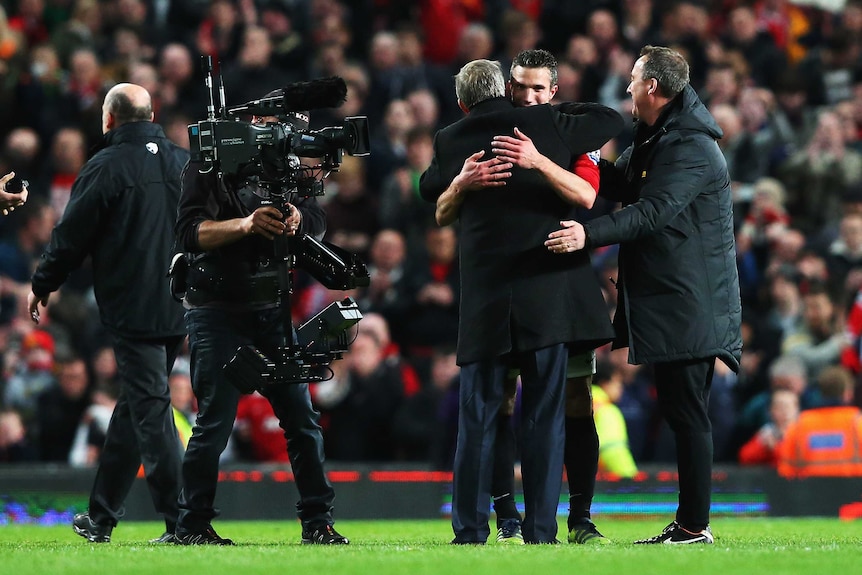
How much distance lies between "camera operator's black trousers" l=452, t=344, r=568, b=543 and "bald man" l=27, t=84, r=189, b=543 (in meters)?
1.99

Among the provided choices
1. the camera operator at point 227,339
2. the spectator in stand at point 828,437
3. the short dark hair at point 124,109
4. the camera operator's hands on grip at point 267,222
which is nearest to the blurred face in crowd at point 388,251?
the spectator in stand at point 828,437

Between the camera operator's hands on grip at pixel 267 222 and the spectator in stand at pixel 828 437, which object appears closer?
the camera operator's hands on grip at pixel 267 222

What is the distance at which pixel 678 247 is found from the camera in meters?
8.32

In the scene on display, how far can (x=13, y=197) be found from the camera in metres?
9.15

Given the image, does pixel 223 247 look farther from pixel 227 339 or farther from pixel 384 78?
pixel 384 78

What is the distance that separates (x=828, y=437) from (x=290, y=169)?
573 cm

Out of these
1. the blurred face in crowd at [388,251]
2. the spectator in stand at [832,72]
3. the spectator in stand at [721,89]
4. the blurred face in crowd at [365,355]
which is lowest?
the blurred face in crowd at [365,355]

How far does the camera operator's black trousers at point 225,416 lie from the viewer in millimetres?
8531

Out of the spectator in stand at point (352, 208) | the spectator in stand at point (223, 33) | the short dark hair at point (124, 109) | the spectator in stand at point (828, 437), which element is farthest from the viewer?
the spectator in stand at point (223, 33)

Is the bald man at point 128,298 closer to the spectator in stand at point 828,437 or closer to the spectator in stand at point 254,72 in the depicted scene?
the spectator in stand at point 828,437

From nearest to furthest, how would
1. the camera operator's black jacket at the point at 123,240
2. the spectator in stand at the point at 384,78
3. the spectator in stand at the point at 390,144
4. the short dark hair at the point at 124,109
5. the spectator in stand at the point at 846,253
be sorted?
1. the camera operator's black jacket at the point at 123,240
2. the short dark hair at the point at 124,109
3. the spectator in stand at the point at 846,253
4. the spectator in stand at the point at 390,144
5. the spectator in stand at the point at 384,78

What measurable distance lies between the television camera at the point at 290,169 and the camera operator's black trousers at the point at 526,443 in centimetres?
77

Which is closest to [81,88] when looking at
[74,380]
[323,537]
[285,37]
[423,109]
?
[285,37]

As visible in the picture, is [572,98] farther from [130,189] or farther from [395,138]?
[130,189]
